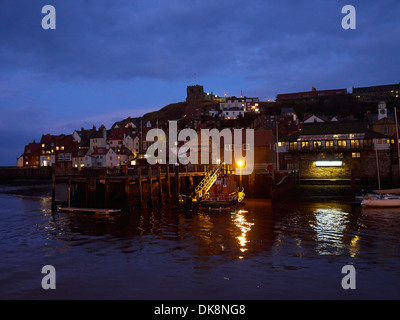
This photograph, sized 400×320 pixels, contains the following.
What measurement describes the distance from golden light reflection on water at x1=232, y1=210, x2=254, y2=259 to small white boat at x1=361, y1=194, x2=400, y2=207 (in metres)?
13.7

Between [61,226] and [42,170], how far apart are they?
261 feet

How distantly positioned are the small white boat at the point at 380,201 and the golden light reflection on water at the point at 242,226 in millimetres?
13698

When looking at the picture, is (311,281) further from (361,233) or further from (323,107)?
(323,107)

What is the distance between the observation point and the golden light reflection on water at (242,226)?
21.0m

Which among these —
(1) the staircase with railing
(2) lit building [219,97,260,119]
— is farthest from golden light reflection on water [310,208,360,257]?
(2) lit building [219,97,260,119]

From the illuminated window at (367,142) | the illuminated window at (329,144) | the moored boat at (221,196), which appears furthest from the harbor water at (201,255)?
the illuminated window at (329,144)

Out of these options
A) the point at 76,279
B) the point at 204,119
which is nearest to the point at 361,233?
the point at 76,279

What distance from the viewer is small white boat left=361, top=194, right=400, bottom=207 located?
3628cm

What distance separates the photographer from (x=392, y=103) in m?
134

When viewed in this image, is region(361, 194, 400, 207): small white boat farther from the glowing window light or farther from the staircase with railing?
the glowing window light

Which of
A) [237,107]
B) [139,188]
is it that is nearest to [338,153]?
[139,188]

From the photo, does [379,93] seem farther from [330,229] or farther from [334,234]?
[334,234]

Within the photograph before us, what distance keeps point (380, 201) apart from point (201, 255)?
2649cm

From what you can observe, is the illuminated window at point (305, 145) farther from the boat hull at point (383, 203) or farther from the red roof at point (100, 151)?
the red roof at point (100, 151)
